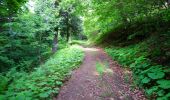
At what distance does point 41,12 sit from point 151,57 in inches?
391

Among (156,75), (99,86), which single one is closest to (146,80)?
(156,75)

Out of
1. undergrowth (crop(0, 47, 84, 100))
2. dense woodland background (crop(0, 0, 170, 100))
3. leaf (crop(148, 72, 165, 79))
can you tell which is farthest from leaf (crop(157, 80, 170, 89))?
undergrowth (crop(0, 47, 84, 100))

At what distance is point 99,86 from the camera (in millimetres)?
7223

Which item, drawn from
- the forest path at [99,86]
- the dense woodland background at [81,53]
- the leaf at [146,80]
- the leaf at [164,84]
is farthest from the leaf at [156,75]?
the forest path at [99,86]

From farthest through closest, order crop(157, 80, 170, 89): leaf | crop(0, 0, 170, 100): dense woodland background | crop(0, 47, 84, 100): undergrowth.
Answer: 1. crop(0, 0, 170, 100): dense woodland background
2. crop(157, 80, 170, 89): leaf
3. crop(0, 47, 84, 100): undergrowth

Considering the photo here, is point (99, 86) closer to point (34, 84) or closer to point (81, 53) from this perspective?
point (34, 84)

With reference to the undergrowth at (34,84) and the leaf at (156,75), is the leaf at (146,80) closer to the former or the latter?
the leaf at (156,75)

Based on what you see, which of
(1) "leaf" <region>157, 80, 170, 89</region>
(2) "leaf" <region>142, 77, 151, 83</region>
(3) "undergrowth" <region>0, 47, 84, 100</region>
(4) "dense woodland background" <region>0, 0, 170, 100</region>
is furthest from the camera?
(2) "leaf" <region>142, 77, 151, 83</region>

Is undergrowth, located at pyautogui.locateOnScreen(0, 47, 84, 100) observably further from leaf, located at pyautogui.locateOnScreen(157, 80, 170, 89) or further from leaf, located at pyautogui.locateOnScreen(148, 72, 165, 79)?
Answer: leaf, located at pyautogui.locateOnScreen(157, 80, 170, 89)

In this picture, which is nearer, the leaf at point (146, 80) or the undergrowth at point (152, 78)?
the undergrowth at point (152, 78)

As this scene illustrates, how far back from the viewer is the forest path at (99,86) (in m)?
6.34

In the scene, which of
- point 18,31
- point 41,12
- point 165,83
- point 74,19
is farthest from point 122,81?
point 74,19

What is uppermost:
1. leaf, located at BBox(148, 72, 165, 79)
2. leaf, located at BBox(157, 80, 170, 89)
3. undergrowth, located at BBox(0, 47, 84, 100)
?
leaf, located at BBox(148, 72, 165, 79)

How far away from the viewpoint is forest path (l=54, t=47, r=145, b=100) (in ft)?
20.8
